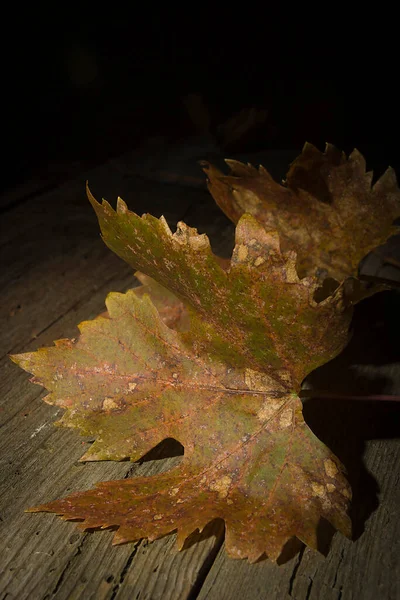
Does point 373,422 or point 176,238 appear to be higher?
point 176,238

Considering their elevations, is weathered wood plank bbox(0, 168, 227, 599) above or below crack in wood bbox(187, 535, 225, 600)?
above

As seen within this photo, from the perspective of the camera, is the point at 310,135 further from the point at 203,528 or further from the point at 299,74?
the point at 203,528

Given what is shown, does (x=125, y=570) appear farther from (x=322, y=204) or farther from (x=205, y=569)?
(x=322, y=204)

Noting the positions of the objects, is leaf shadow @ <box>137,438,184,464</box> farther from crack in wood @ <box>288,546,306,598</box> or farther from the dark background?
the dark background


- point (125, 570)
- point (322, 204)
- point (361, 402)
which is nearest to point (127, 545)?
point (125, 570)

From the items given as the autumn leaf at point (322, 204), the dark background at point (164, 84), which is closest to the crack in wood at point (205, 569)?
the autumn leaf at point (322, 204)

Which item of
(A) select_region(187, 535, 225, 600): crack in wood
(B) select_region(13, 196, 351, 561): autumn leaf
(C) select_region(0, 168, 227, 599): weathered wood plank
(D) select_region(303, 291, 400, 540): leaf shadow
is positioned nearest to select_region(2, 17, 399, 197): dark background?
(C) select_region(0, 168, 227, 599): weathered wood plank

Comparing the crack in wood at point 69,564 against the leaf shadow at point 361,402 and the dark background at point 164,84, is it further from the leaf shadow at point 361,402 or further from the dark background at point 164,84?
the dark background at point 164,84

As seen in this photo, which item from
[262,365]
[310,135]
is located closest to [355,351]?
[262,365]
